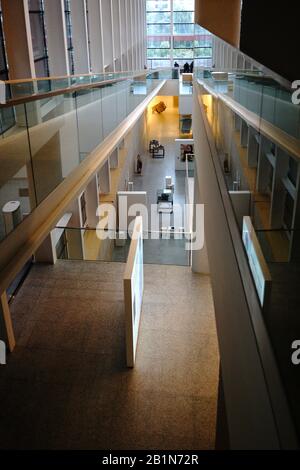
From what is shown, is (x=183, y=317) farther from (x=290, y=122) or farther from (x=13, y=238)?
(x=290, y=122)

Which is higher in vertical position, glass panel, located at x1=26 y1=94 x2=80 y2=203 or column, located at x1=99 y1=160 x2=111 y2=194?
glass panel, located at x1=26 y1=94 x2=80 y2=203

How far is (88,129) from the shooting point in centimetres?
745

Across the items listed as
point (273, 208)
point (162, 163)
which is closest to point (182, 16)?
point (162, 163)

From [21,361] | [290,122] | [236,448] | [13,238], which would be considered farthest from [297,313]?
[21,361]

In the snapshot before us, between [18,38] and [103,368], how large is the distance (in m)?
6.67

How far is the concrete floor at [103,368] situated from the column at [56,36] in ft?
17.9

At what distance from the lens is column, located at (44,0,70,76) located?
11023 mm

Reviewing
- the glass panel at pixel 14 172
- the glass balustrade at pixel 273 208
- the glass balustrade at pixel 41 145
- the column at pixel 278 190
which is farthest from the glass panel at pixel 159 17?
the column at pixel 278 190

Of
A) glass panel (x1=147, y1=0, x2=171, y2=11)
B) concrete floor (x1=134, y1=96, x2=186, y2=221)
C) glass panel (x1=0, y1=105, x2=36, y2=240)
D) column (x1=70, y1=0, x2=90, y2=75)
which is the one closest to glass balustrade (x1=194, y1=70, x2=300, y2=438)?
glass panel (x1=0, y1=105, x2=36, y2=240)

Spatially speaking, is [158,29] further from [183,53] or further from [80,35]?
[80,35]

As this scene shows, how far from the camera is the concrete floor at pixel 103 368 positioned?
281 inches

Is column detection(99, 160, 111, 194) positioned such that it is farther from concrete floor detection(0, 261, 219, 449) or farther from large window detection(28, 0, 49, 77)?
concrete floor detection(0, 261, 219, 449)

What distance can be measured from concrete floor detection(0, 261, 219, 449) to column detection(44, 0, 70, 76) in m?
5.45
